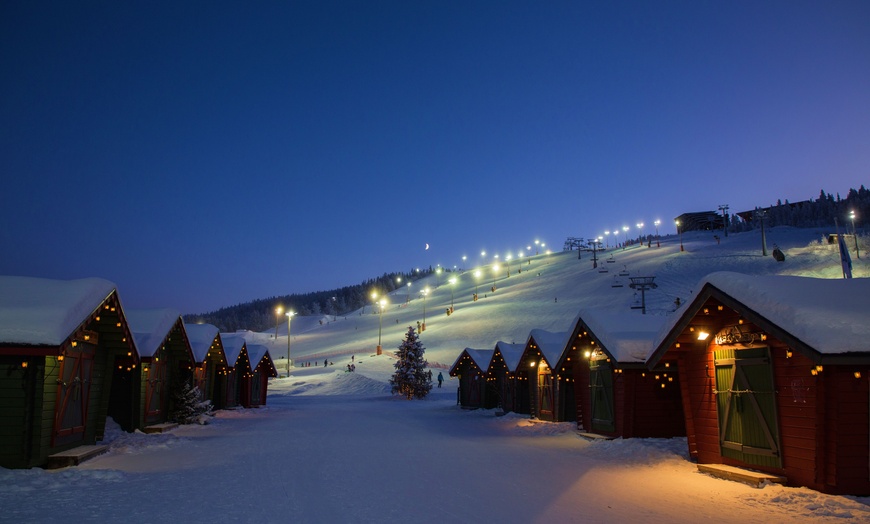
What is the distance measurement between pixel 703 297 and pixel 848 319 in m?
2.91

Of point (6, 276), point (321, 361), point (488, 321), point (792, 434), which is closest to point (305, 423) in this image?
point (6, 276)

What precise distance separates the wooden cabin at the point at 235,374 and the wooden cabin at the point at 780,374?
26.2 metres

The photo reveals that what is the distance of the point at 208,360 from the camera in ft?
102

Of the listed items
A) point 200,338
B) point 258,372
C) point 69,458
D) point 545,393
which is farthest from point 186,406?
point 258,372

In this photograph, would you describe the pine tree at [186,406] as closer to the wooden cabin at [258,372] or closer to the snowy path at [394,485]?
the snowy path at [394,485]

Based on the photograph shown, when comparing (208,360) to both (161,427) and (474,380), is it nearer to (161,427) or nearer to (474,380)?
(161,427)

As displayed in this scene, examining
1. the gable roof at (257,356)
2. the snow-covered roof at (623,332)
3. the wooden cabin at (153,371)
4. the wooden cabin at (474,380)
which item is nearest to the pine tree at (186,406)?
the wooden cabin at (153,371)

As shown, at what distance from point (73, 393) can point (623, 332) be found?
16242 millimetres

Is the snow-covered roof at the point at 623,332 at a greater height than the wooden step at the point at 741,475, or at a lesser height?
greater

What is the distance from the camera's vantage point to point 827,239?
84.2 m

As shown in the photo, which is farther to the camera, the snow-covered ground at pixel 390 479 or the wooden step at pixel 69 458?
the wooden step at pixel 69 458

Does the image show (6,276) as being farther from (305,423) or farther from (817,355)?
(817,355)

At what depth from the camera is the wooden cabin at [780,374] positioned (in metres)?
10.3

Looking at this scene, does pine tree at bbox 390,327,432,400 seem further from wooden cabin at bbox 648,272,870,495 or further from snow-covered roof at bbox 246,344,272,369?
wooden cabin at bbox 648,272,870,495
